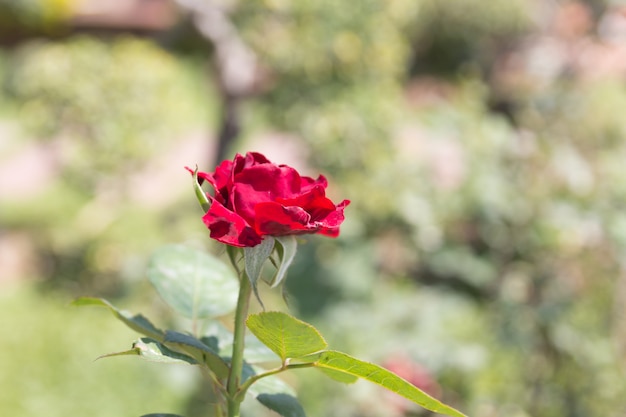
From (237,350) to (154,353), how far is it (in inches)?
2.8

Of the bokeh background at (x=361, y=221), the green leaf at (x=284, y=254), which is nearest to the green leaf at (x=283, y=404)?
the green leaf at (x=284, y=254)

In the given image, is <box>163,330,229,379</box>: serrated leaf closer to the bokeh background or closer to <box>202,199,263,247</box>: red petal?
<box>202,199,263,247</box>: red petal

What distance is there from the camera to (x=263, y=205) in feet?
1.82

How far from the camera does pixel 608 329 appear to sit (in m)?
2.38

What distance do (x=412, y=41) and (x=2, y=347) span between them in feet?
19.0

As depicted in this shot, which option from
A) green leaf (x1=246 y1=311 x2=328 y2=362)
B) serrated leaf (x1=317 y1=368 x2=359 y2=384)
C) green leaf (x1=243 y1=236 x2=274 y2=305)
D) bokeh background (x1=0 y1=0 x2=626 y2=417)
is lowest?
green leaf (x1=246 y1=311 x2=328 y2=362)

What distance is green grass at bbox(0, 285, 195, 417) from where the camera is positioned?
2.59 m

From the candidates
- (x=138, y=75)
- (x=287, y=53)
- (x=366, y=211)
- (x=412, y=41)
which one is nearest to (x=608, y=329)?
(x=366, y=211)

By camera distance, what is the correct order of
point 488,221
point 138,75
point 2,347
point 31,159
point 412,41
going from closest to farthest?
point 488,221 < point 2,347 < point 138,75 < point 31,159 < point 412,41

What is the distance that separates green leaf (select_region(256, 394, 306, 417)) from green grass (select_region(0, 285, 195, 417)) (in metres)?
1.91

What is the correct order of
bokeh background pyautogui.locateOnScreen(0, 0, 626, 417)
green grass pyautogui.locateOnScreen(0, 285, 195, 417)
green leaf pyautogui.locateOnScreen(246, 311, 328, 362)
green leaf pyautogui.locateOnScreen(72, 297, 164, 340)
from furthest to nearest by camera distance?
1. green grass pyautogui.locateOnScreen(0, 285, 195, 417)
2. bokeh background pyautogui.locateOnScreen(0, 0, 626, 417)
3. green leaf pyautogui.locateOnScreen(72, 297, 164, 340)
4. green leaf pyautogui.locateOnScreen(246, 311, 328, 362)

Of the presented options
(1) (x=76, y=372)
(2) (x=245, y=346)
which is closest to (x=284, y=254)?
(2) (x=245, y=346)

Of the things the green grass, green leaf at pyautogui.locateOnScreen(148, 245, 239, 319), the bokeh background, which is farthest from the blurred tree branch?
green leaf at pyautogui.locateOnScreen(148, 245, 239, 319)

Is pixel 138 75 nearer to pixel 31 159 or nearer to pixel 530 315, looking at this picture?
pixel 31 159
